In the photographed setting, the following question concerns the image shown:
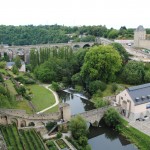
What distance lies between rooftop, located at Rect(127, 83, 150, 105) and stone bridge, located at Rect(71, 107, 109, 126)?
4.81 meters

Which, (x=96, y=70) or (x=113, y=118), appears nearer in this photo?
(x=113, y=118)

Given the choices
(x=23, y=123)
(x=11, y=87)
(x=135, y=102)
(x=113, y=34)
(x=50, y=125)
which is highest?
(x=113, y=34)

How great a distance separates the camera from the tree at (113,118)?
37625mm

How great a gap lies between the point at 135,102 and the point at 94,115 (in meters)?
6.76

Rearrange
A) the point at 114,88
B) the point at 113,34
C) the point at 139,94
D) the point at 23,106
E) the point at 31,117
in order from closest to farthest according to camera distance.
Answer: the point at 31,117
the point at 139,94
the point at 23,106
the point at 114,88
the point at 113,34

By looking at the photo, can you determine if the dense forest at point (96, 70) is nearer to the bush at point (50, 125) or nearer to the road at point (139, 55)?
the road at point (139, 55)

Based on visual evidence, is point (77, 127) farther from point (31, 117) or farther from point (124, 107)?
point (124, 107)

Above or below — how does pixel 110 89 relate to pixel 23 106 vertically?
above

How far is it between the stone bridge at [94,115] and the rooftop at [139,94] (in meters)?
4.81

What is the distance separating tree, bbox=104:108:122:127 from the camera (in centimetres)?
3762

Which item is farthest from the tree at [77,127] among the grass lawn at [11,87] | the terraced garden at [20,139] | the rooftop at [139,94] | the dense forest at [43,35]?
the dense forest at [43,35]

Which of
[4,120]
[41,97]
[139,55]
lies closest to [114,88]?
[41,97]

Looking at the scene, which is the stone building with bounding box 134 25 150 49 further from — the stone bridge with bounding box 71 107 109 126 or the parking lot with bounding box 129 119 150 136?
the stone bridge with bounding box 71 107 109 126

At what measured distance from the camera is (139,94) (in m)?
39.7
